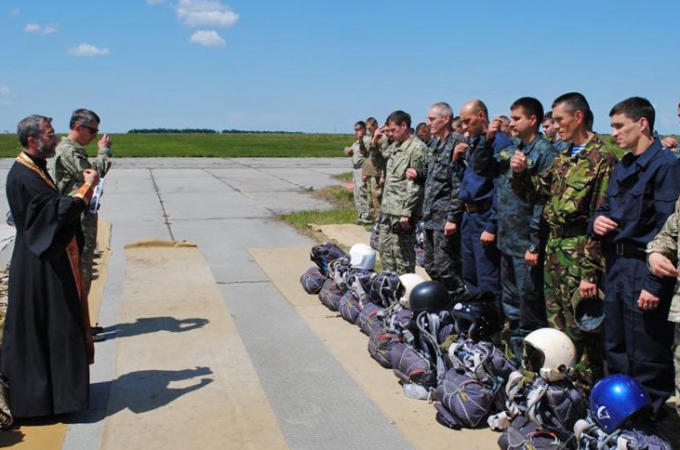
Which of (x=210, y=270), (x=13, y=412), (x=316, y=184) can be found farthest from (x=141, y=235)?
(x=316, y=184)

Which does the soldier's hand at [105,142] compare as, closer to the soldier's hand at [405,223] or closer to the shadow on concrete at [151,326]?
the shadow on concrete at [151,326]

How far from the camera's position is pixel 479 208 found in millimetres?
6672

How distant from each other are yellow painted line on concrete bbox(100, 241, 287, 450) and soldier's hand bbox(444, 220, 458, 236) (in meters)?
2.33

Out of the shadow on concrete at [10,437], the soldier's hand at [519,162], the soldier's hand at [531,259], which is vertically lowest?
the shadow on concrete at [10,437]

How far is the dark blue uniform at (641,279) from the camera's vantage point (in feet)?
14.3

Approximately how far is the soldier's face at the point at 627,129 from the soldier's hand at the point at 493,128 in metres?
1.67

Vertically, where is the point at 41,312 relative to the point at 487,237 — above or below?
below

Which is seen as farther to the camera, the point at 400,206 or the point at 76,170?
the point at 400,206

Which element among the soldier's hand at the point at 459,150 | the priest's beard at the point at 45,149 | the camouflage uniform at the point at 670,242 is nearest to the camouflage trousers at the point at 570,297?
the camouflage uniform at the point at 670,242

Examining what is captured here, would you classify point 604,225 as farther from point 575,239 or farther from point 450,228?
point 450,228

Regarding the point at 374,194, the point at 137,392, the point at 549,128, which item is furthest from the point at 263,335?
the point at 374,194

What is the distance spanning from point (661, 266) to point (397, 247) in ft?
13.8

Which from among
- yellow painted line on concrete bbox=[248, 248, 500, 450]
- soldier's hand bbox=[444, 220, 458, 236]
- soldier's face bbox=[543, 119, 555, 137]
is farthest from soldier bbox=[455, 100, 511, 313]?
soldier's face bbox=[543, 119, 555, 137]

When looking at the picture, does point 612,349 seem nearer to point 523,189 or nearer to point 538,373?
point 538,373
